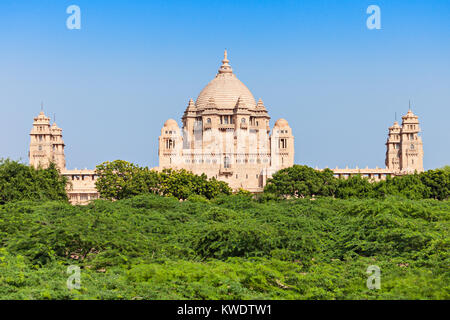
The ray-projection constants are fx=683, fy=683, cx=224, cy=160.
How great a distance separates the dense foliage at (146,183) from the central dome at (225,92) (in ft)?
97.7

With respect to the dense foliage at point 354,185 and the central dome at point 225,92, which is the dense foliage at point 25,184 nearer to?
the dense foliage at point 354,185

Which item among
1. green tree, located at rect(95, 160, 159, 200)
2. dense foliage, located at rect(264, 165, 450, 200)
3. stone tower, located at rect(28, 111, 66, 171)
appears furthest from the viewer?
stone tower, located at rect(28, 111, 66, 171)

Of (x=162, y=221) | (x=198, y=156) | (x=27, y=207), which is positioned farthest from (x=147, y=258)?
(x=198, y=156)

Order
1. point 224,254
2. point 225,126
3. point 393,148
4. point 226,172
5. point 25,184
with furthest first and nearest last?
point 393,148, point 225,126, point 226,172, point 25,184, point 224,254

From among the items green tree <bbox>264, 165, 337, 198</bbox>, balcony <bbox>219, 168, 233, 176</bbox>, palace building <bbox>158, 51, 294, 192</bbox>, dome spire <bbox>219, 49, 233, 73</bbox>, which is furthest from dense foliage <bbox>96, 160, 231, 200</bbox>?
dome spire <bbox>219, 49, 233, 73</bbox>

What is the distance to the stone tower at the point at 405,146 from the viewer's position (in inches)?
3634

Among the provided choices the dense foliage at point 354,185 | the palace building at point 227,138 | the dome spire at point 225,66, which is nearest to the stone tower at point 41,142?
the palace building at point 227,138

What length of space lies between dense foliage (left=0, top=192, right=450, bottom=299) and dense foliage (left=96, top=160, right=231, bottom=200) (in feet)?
79.6

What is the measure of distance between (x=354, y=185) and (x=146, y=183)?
2055 centimetres

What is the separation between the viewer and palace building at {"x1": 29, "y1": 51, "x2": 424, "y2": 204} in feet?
287

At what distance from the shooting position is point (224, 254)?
99.2ft

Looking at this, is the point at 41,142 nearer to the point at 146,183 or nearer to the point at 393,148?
the point at 146,183

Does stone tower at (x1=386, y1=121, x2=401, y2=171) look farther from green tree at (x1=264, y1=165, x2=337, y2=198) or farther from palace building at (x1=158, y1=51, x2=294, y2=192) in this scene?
green tree at (x1=264, y1=165, x2=337, y2=198)

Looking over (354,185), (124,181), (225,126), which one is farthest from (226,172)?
(354,185)
